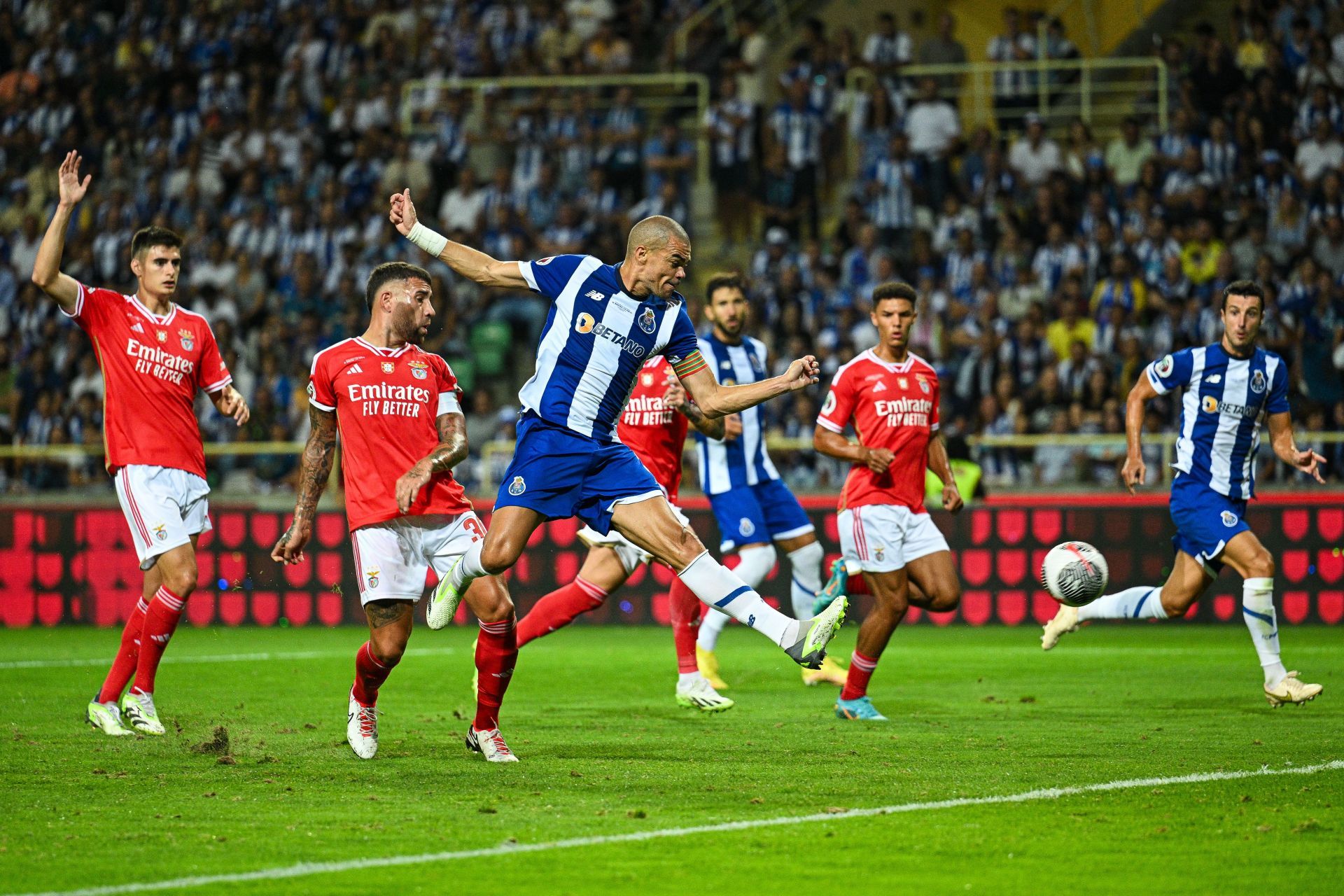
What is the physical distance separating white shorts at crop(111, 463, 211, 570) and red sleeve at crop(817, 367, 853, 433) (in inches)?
140

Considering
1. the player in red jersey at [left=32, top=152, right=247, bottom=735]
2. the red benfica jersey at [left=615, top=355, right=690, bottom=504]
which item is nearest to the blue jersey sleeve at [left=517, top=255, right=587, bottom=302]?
the player in red jersey at [left=32, top=152, right=247, bottom=735]

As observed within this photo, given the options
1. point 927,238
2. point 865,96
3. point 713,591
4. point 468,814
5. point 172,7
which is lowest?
point 468,814

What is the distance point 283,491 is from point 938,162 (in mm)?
9087

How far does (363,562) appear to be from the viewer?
7801 millimetres

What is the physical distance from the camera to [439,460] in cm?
777

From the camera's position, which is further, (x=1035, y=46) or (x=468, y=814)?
(x=1035, y=46)

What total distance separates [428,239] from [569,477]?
1280mm

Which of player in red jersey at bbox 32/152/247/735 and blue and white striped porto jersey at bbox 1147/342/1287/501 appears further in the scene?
blue and white striped porto jersey at bbox 1147/342/1287/501

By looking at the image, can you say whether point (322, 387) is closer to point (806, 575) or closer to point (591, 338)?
point (591, 338)

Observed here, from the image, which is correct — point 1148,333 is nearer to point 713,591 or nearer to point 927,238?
point 927,238

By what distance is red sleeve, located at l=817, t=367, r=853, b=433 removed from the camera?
32.3 feet

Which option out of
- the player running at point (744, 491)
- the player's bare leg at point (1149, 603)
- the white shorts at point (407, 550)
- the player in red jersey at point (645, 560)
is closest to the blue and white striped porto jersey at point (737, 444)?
the player running at point (744, 491)

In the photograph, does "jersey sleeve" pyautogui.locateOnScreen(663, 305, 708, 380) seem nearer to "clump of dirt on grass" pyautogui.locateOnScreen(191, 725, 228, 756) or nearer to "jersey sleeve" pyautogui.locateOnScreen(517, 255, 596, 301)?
"jersey sleeve" pyautogui.locateOnScreen(517, 255, 596, 301)

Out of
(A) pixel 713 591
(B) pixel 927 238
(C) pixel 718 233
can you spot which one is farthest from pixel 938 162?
(A) pixel 713 591
